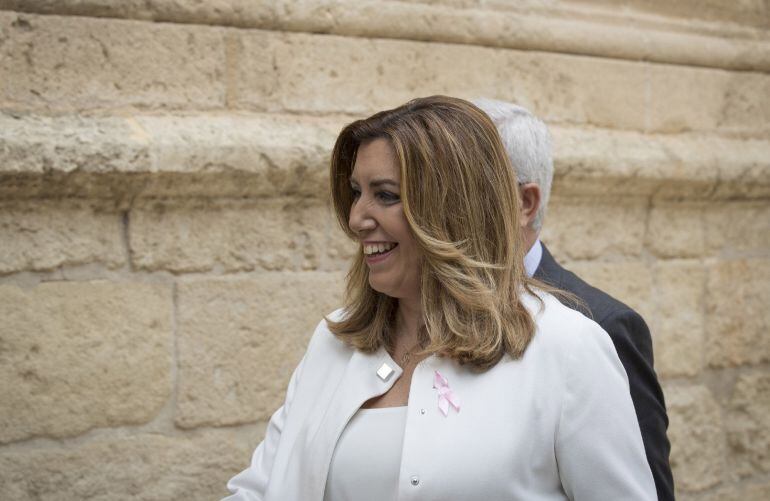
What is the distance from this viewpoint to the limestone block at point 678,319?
13.8ft

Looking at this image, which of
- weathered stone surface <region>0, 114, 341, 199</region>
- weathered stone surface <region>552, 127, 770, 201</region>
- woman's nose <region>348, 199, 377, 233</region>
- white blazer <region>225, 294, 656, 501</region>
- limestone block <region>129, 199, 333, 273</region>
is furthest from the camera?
weathered stone surface <region>552, 127, 770, 201</region>

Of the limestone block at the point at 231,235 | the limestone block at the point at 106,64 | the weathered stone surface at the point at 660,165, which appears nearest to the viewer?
the limestone block at the point at 106,64

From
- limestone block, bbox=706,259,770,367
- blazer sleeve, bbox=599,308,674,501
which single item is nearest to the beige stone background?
limestone block, bbox=706,259,770,367

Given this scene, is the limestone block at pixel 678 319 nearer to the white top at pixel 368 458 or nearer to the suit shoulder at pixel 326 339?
the suit shoulder at pixel 326 339

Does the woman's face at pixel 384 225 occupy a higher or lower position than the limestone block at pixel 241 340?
higher

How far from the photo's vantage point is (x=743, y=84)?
453cm

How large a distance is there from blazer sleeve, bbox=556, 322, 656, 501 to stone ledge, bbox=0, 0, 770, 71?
6.03 ft

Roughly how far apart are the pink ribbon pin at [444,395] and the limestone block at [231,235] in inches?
53.9

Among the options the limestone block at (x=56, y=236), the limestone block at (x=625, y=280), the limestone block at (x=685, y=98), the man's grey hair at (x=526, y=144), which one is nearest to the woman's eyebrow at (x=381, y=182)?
the man's grey hair at (x=526, y=144)

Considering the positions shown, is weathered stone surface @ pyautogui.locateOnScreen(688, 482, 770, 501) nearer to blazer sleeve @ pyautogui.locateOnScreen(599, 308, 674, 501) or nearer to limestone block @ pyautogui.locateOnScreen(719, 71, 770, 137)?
limestone block @ pyautogui.locateOnScreen(719, 71, 770, 137)

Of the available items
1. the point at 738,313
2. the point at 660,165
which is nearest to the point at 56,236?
the point at 660,165

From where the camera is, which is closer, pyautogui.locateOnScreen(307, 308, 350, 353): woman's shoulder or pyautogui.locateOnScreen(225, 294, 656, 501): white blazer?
pyautogui.locateOnScreen(225, 294, 656, 501): white blazer

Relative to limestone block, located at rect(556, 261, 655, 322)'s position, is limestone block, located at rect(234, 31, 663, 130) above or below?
above

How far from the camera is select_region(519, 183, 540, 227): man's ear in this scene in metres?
2.56
